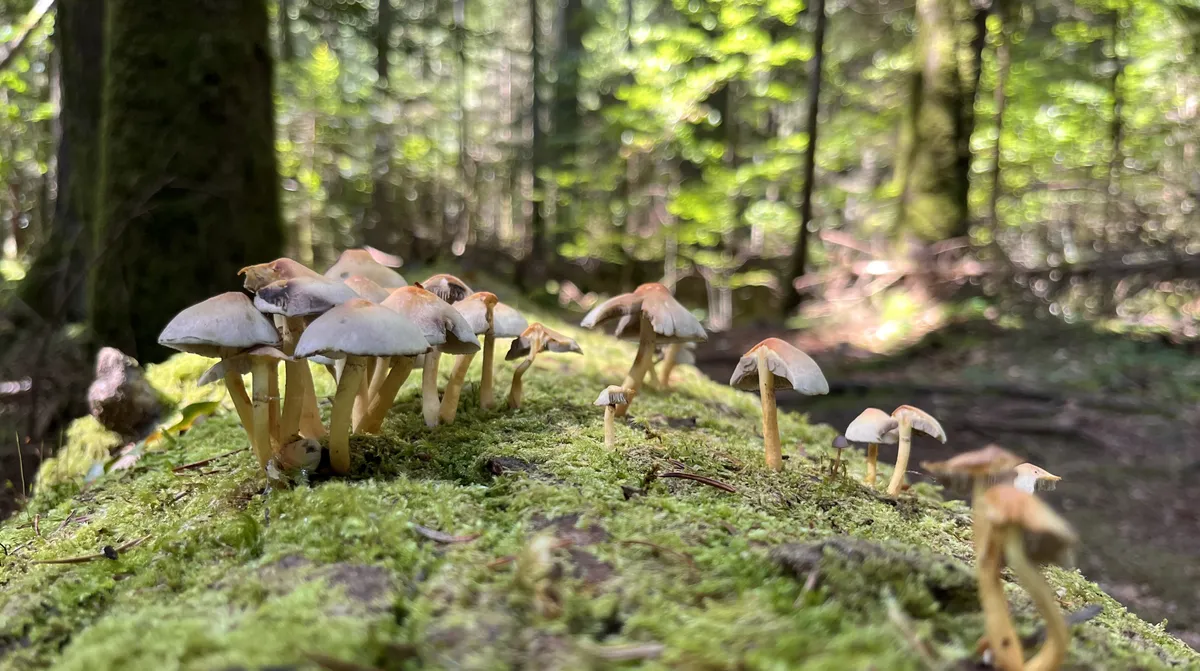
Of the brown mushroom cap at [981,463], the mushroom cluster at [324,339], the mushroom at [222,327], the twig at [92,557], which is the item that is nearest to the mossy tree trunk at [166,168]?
the mushroom cluster at [324,339]

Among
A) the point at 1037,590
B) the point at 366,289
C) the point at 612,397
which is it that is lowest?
the point at 1037,590

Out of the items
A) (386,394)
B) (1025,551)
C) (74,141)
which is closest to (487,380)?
(386,394)

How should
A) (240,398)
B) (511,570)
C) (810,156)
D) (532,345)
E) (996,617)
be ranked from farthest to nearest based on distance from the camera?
(810,156), (532,345), (240,398), (511,570), (996,617)

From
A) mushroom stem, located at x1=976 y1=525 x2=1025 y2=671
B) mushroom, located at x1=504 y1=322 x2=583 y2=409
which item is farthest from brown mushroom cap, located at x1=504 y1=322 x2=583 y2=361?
mushroom stem, located at x1=976 y1=525 x2=1025 y2=671

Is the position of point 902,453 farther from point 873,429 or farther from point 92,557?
point 92,557

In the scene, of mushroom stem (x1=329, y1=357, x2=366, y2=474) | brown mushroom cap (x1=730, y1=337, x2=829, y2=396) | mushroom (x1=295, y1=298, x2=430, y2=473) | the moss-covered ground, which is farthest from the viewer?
brown mushroom cap (x1=730, y1=337, x2=829, y2=396)

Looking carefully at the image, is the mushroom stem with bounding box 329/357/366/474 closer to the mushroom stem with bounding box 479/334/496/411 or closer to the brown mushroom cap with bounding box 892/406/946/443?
the mushroom stem with bounding box 479/334/496/411
